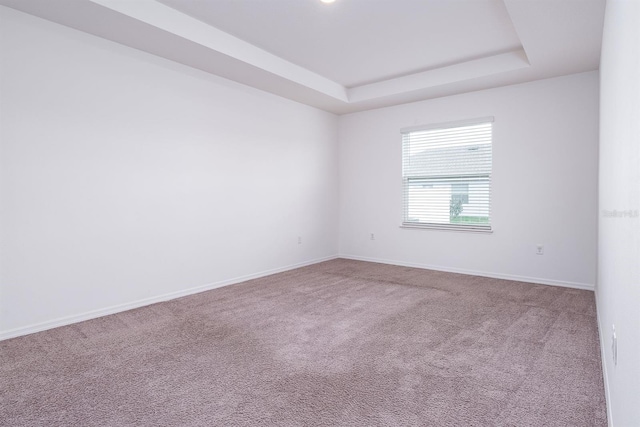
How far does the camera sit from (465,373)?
2.26 m

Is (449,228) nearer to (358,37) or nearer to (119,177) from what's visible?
(358,37)

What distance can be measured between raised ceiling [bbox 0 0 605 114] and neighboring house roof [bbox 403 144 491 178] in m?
0.79

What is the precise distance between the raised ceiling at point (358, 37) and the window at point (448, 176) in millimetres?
606

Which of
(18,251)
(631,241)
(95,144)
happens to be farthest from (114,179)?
(631,241)

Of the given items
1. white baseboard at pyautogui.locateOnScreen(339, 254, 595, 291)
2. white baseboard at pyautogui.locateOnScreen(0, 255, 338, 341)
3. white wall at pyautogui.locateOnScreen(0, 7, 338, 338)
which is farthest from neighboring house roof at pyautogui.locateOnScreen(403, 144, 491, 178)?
white baseboard at pyautogui.locateOnScreen(0, 255, 338, 341)

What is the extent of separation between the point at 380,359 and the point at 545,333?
1419 millimetres

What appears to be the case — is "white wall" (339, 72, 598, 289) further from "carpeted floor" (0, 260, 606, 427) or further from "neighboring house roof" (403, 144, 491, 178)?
"carpeted floor" (0, 260, 606, 427)

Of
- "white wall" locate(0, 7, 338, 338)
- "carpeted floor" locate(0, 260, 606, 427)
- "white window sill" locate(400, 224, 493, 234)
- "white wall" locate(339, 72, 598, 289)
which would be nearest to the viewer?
"carpeted floor" locate(0, 260, 606, 427)

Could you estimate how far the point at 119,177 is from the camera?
11.4 feet

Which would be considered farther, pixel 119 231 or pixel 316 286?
pixel 316 286

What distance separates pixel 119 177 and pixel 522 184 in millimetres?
4501

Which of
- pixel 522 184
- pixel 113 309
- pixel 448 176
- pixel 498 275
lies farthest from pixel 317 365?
pixel 448 176

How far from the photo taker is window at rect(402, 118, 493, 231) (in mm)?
4953

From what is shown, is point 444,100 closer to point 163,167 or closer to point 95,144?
point 163,167
